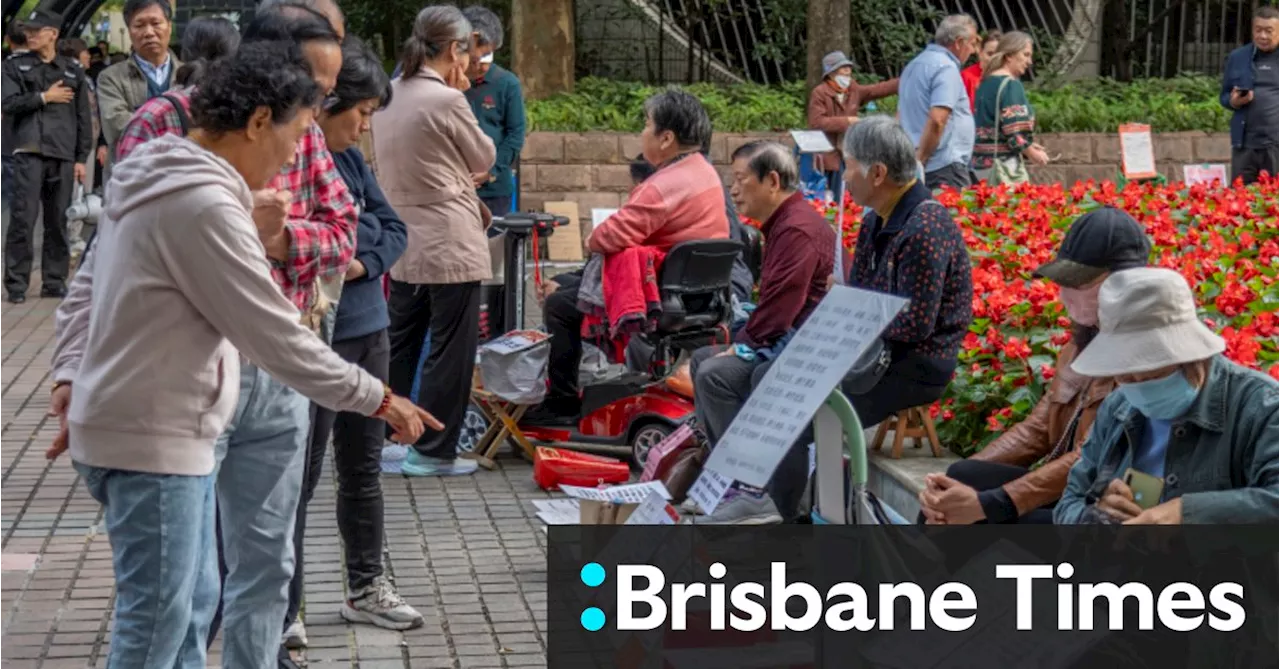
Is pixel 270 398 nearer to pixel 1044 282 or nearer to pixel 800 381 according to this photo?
pixel 800 381

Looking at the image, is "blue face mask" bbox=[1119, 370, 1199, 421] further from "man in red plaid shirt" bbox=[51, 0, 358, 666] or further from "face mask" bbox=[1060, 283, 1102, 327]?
"man in red plaid shirt" bbox=[51, 0, 358, 666]

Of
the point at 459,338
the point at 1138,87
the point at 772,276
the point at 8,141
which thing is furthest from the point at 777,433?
the point at 1138,87

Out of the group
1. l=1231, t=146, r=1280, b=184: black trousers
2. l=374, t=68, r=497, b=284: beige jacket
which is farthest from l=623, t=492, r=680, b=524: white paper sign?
l=1231, t=146, r=1280, b=184: black trousers

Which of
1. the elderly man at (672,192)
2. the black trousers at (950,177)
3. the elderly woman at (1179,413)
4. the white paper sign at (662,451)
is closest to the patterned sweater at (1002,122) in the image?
the black trousers at (950,177)

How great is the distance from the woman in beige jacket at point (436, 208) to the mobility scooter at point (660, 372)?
643 millimetres

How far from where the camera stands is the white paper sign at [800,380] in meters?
4.75

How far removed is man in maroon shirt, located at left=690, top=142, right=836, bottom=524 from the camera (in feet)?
23.9

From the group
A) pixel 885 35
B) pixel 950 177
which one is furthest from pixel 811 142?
pixel 885 35

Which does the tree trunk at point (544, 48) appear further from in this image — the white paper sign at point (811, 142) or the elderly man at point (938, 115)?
the elderly man at point (938, 115)

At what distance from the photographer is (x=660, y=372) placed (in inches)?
353

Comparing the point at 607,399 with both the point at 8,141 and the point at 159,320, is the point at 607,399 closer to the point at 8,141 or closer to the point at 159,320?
the point at 159,320

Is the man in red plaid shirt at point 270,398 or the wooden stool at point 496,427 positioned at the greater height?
the man in red plaid shirt at point 270,398

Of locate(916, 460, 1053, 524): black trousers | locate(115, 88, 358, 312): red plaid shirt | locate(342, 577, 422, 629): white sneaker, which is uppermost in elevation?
locate(115, 88, 358, 312): red plaid shirt

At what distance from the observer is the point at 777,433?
15.9 feet
